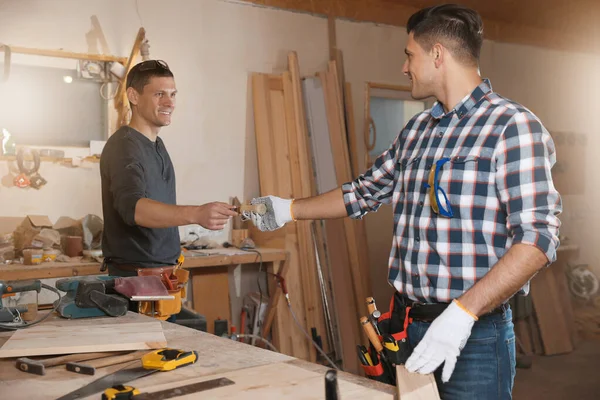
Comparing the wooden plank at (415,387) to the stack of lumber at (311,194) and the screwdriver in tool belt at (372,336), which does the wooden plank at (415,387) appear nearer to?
the screwdriver in tool belt at (372,336)

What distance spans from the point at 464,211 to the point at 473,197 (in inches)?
1.8

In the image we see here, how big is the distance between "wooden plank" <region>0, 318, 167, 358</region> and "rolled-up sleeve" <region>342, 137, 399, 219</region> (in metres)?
0.78

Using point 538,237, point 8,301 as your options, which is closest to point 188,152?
point 8,301

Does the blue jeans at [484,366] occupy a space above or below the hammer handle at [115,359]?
below

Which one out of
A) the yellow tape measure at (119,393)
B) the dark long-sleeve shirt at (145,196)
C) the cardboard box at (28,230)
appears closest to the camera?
the yellow tape measure at (119,393)

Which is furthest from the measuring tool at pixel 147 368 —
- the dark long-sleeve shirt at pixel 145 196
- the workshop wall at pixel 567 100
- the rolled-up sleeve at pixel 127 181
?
the workshop wall at pixel 567 100

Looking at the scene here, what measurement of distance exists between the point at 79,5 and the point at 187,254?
1831 mm

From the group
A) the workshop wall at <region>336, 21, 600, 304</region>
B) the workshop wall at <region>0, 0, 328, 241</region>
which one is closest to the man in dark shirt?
the workshop wall at <region>0, 0, 328, 241</region>

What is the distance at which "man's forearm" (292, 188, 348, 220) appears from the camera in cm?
219

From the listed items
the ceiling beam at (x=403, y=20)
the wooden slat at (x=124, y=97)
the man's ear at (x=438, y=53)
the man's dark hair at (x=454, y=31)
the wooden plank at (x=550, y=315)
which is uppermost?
the ceiling beam at (x=403, y=20)

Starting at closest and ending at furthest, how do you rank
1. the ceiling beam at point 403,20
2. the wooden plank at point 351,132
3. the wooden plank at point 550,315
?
1. the wooden plank at point 351,132
2. the ceiling beam at point 403,20
3. the wooden plank at point 550,315

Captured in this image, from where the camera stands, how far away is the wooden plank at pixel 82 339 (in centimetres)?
152

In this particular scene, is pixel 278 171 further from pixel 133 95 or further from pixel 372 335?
pixel 372 335

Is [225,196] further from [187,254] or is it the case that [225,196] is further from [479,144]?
[479,144]
